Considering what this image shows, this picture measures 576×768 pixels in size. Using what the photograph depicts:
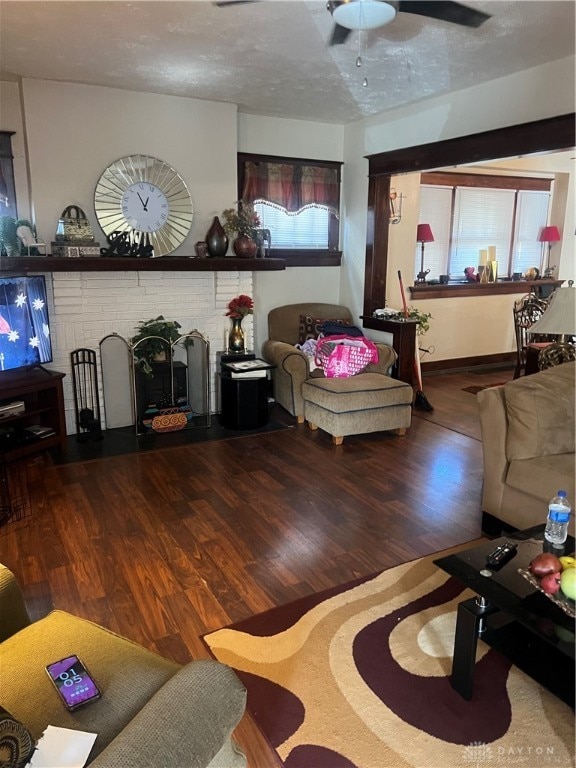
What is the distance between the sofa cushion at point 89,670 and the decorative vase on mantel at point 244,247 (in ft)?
11.7

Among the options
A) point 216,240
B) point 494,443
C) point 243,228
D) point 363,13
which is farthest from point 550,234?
point 363,13

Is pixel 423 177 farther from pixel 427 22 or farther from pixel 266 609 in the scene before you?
pixel 266 609

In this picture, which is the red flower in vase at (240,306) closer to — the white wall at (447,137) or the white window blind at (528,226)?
the white wall at (447,137)

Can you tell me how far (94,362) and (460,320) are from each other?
14.4ft

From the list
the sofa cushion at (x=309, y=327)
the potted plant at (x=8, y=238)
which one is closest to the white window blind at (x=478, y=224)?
the sofa cushion at (x=309, y=327)

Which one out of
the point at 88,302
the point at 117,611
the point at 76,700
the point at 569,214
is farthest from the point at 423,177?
the point at 76,700

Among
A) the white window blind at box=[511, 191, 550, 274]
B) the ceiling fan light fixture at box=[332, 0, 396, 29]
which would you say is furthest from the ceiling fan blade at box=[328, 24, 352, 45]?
the white window blind at box=[511, 191, 550, 274]

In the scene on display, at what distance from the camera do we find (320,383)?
4.40m

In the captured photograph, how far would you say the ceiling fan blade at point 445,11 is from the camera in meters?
2.39

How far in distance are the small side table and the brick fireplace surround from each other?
0.46 m

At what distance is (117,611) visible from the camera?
2.33m

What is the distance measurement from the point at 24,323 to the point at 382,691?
3305 mm

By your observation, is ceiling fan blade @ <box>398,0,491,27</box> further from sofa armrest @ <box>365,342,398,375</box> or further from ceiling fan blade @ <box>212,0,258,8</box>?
sofa armrest @ <box>365,342,398,375</box>

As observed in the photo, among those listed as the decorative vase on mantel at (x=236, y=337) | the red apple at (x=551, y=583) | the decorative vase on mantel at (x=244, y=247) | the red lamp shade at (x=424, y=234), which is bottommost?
the red apple at (x=551, y=583)
